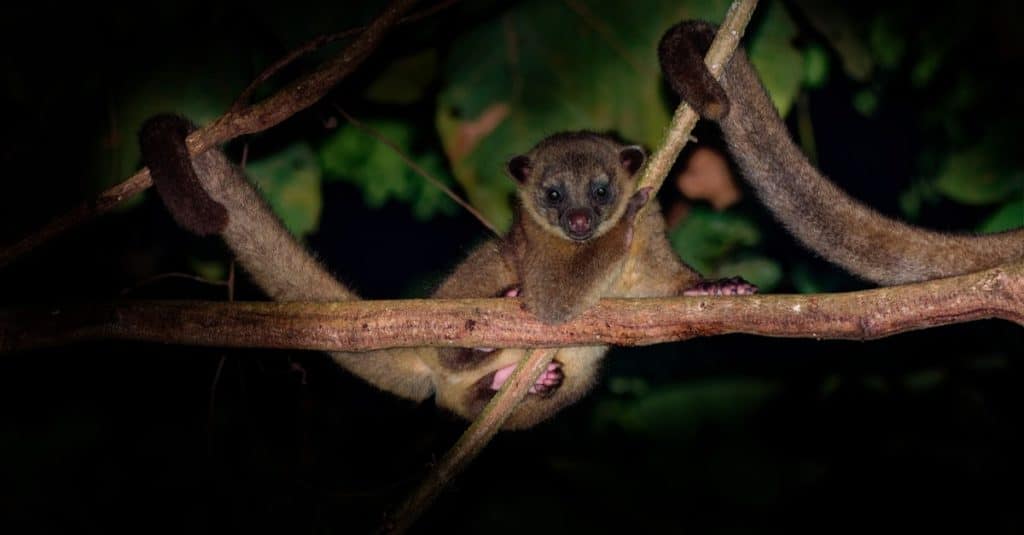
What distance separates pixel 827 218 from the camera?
3500 millimetres

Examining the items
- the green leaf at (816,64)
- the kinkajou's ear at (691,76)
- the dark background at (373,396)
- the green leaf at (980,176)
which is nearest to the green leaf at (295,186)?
the dark background at (373,396)

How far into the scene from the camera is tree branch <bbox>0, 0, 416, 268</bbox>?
2.89 meters

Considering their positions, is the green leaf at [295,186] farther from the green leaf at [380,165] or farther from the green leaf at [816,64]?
the green leaf at [816,64]

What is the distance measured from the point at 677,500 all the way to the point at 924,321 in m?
2.36

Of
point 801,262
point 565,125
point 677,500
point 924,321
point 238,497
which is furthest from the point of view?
point 801,262

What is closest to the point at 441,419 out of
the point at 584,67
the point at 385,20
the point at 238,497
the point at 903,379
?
the point at 238,497

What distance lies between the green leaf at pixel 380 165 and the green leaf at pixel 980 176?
2581 millimetres

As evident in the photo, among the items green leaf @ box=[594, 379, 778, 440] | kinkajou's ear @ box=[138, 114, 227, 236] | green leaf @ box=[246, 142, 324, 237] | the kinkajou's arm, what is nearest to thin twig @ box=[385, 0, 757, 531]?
the kinkajou's arm

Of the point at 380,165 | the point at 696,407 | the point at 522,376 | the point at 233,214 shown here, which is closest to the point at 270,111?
the point at 233,214

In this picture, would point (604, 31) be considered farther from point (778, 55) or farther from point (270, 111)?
point (270, 111)

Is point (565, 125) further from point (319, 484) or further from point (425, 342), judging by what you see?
point (319, 484)

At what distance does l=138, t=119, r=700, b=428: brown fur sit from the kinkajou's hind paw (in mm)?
53

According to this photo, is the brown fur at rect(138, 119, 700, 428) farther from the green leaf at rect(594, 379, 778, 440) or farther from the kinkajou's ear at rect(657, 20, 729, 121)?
the green leaf at rect(594, 379, 778, 440)

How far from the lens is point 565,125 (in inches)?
149
